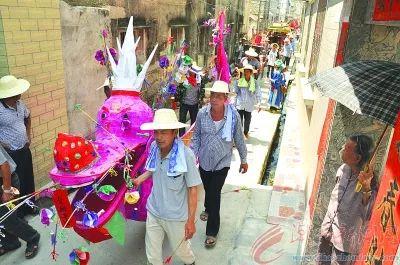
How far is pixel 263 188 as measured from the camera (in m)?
5.66

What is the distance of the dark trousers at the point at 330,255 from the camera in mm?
2906

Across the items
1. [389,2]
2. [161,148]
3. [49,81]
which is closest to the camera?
[389,2]

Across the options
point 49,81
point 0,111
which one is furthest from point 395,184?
point 49,81

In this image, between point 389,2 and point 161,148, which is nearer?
point 389,2

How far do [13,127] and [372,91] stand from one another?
142 inches

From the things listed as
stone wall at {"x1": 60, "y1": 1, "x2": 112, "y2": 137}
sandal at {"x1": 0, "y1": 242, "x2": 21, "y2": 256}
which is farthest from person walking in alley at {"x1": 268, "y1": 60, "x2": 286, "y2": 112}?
sandal at {"x1": 0, "y1": 242, "x2": 21, "y2": 256}

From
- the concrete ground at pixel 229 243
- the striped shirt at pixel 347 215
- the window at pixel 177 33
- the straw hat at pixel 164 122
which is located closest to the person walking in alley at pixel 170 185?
the straw hat at pixel 164 122

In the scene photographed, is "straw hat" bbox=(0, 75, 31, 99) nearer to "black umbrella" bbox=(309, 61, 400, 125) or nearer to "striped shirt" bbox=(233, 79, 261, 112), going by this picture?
"black umbrella" bbox=(309, 61, 400, 125)

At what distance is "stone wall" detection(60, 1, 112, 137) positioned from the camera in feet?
19.5

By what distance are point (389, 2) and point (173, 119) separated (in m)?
1.83

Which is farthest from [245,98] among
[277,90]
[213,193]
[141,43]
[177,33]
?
[177,33]

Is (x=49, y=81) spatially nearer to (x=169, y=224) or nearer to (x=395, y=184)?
(x=169, y=224)

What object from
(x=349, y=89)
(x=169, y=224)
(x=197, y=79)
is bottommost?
(x=169, y=224)

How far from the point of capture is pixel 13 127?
4.14 meters
